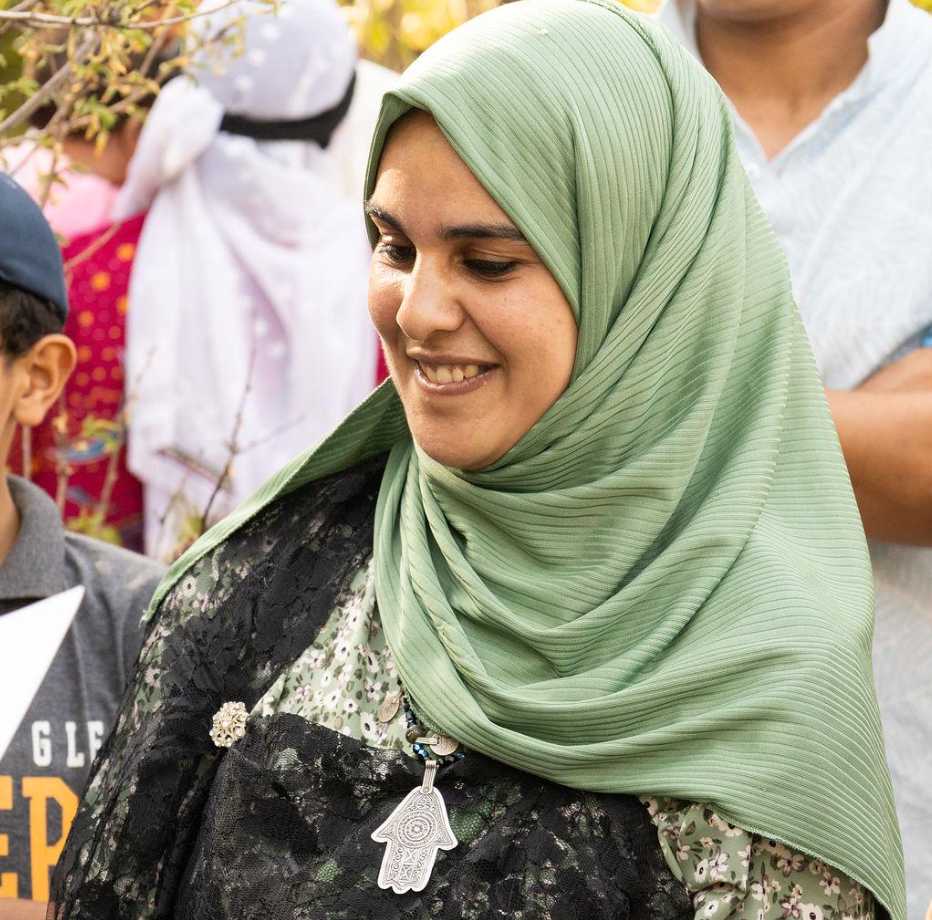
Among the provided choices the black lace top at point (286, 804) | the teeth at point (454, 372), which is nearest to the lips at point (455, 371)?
the teeth at point (454, 372)

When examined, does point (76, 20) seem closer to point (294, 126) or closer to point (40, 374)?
point (40, 374)

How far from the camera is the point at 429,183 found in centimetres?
175

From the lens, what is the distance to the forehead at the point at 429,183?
1732mm

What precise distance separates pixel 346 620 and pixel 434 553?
143mm

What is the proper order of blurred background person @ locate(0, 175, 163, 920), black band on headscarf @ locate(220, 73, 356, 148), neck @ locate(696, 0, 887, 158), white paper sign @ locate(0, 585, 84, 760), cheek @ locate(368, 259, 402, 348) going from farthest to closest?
black band on headscarf @ locate(220, 73, 356, 148)
neck @ locate(696, 0, 887, 158)
blurred background person @ locate(0, 175, 163, 920)
white paper sign @ locate(0, 585, 84, 760)
cheek @ locate(368, 259, 402, 348)

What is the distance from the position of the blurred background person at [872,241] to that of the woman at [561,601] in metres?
0.40

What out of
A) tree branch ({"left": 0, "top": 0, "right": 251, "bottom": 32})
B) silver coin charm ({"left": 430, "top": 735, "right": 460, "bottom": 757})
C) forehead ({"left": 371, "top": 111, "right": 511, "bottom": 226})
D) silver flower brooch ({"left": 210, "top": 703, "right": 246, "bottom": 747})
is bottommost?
silver flower brooch ({"left": 210, "top": 703, "right": 246, "bottom": 747})

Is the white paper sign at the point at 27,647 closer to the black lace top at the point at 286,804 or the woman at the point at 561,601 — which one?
the black lace top at the point at 286,804

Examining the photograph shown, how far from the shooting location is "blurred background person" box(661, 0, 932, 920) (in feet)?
7.16

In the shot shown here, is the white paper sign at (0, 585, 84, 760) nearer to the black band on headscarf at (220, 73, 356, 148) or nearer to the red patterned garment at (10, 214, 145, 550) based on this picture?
the red patterned garment at (10, 214, 145, 550)

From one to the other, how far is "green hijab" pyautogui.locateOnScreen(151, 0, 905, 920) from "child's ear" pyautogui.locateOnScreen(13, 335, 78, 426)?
33.7 inches

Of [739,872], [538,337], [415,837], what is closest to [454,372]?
[538,337]

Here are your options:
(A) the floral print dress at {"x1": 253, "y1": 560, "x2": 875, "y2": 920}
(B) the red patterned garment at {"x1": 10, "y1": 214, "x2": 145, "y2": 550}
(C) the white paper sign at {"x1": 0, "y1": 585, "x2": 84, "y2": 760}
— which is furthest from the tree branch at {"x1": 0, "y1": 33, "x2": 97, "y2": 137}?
(A) the floral print dress at {"x1": 253, "y1": 560, "x2": 875, "y2": 920}

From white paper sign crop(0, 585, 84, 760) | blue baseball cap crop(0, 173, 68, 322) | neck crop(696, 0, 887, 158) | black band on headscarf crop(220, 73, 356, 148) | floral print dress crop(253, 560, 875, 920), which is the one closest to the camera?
floral print dress crop(253, 560, 875, 920)
